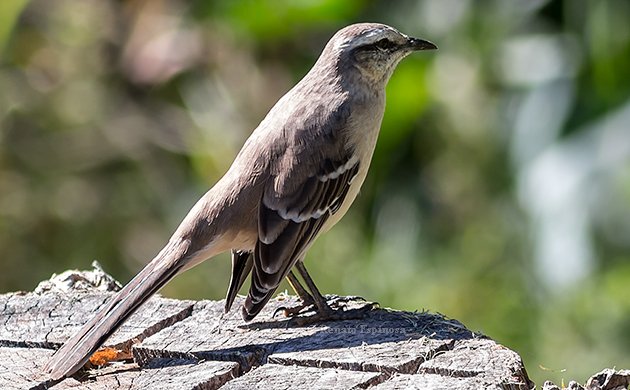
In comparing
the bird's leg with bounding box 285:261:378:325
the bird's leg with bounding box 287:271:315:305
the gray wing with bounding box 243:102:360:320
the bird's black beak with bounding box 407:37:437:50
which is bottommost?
the bird's leg with bounding box 285:261:378:325

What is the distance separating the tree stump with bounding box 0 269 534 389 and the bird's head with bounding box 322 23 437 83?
1.24m

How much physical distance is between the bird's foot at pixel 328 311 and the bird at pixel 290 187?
0.04 feet

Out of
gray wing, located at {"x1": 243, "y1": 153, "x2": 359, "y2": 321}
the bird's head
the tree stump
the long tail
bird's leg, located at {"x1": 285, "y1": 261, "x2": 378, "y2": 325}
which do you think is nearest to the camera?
the tree stump

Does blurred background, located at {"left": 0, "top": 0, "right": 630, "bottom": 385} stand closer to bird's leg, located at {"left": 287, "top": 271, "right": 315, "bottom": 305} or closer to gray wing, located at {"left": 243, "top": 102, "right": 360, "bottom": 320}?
bird's leg, located at {"left": 287, "top": 271, "right": 315, "bottom": 305}

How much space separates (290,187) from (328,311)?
58 cm

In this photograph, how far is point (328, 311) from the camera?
558cm

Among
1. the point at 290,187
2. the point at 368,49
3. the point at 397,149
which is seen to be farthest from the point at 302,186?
the point at 397,149

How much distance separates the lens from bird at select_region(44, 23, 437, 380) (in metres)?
5.56

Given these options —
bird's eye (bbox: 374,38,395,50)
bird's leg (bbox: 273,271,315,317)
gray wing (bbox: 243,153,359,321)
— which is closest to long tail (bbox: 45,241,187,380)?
gray wing (bbox: 243,153,359,321)

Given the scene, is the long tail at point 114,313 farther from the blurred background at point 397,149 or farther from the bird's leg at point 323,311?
the blurred background at point 397,149

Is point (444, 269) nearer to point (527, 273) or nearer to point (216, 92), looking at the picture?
point (527, 273)

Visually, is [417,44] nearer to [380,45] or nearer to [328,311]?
[380,45]

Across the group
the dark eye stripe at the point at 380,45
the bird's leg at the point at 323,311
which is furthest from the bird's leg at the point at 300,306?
the dark eye stripe at the point at 380,45

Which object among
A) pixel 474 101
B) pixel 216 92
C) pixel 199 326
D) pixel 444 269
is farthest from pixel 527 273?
pixel 199 326
